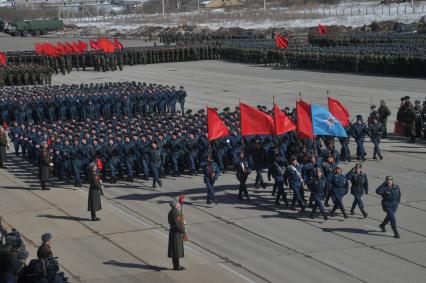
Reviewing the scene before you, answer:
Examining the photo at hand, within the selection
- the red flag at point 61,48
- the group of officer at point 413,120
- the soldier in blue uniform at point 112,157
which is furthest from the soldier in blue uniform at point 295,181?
the red flag at point 61,48

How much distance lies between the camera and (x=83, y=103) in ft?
103

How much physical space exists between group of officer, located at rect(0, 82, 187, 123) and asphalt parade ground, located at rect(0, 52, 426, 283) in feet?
19.0

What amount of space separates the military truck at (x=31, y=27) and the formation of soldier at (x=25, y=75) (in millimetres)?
54207

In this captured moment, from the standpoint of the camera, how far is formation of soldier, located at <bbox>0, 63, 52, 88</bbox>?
43.2 m

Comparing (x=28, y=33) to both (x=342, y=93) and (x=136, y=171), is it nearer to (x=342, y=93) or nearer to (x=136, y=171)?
(x=342, y=93)

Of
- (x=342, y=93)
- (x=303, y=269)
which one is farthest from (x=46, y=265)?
(x=342, y=93)

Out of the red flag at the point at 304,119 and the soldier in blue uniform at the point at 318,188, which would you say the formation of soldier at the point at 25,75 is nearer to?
the red flag at the point at 304,119

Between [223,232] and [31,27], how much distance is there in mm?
84333

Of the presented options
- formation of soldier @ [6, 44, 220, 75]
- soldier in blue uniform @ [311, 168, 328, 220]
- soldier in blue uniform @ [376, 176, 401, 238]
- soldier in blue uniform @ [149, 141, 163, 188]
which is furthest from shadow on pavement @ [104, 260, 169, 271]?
formation of soldier @ [6, 44, 220, 75]

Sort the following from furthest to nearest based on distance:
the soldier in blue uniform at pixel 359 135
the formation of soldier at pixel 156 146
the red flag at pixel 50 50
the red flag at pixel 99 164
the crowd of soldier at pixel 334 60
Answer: the red flag at pixel 50 50, the crowd of soldier at pixel 334 60, the soldier in blue uniform at pixel 359 135, the formation of soldier at pixel 156 146, the red flag at pixel 99 164

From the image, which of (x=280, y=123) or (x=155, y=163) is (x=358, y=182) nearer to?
(x=280, y=123)

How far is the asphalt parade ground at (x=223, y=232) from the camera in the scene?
14375mm

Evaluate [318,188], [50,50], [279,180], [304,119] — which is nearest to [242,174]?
[279,180]

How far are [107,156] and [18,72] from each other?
23.0 metres
